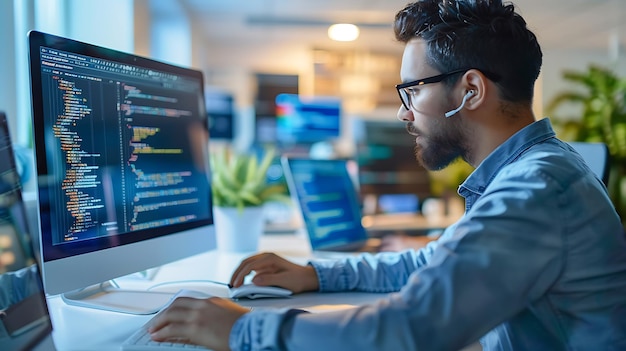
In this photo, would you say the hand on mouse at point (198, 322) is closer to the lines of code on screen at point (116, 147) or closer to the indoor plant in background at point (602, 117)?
the lines of code on screen at point (116, 147)

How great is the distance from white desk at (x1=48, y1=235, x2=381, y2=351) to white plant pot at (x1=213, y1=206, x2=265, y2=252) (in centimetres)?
7

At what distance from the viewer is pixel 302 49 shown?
21.3 feet

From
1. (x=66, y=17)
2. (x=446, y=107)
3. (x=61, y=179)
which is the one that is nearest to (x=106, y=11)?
(x=66, y=17)

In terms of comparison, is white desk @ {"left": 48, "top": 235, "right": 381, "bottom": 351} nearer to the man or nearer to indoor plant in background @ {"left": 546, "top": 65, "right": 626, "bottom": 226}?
the man

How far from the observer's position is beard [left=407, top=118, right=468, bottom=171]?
94cm

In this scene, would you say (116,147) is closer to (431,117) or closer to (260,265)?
(260,265)

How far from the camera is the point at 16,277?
2.32ft

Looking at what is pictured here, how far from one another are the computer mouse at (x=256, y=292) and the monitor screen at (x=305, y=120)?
428 cm

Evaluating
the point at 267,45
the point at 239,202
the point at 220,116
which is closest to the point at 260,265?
the point at 239,202

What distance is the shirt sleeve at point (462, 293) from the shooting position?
608mm

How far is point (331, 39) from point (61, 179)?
5416 millimetres

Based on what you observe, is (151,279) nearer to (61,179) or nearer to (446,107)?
(61,179)

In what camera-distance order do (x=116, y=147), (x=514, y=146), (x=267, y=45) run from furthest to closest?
1. (x=267, y=45)
2. (x=116, y=147)
3. (x=514, y=146)

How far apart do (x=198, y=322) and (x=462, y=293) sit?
363mm
